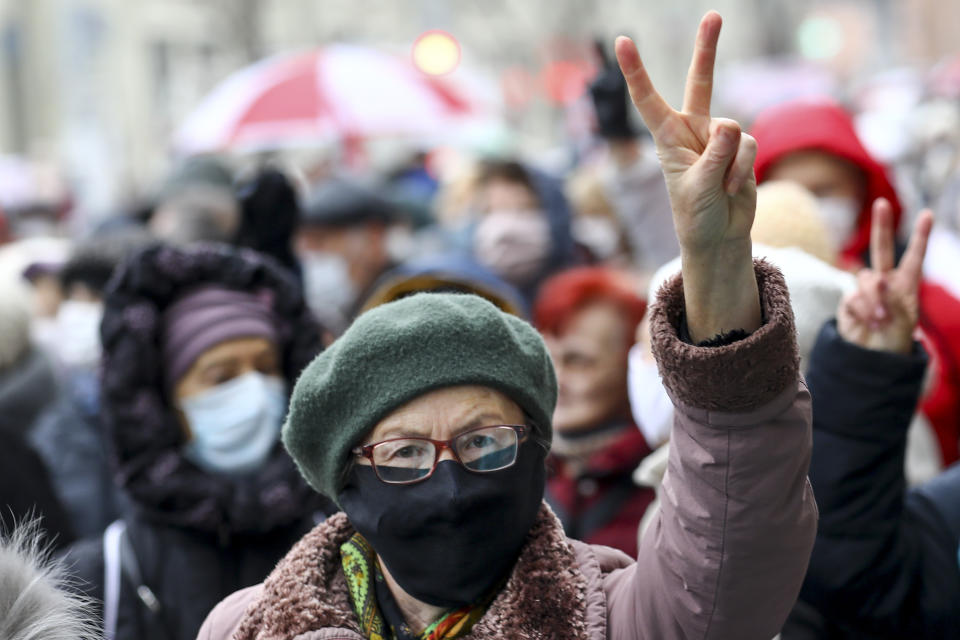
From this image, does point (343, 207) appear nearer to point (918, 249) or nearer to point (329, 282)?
point (329, 282)

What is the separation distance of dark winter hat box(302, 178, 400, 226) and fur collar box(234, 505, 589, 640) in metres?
4.52

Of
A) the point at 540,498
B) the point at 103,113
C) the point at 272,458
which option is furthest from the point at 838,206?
the point at 103,113

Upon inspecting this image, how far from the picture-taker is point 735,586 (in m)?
1.76

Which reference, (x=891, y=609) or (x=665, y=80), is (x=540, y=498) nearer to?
(x=891, y=609)

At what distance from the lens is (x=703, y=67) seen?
1.68m

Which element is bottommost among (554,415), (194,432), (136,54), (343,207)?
(136,54)

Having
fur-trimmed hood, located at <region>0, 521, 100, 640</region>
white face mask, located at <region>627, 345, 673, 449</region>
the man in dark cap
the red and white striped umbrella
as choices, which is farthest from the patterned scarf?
the red and white striped umbrella

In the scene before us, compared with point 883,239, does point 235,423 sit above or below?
below

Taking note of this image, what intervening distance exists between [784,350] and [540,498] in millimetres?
620

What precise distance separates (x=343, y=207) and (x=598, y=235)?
4.64 feet

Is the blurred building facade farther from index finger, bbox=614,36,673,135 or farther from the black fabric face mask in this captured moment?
index finger, bbox=614,36,673,135

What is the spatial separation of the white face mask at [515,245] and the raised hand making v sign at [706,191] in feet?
12.9

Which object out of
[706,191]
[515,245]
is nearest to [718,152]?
[706,191]

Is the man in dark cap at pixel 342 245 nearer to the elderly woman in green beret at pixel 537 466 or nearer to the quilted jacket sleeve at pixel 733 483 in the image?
the elderly woman in green beret at pixel 537 466
